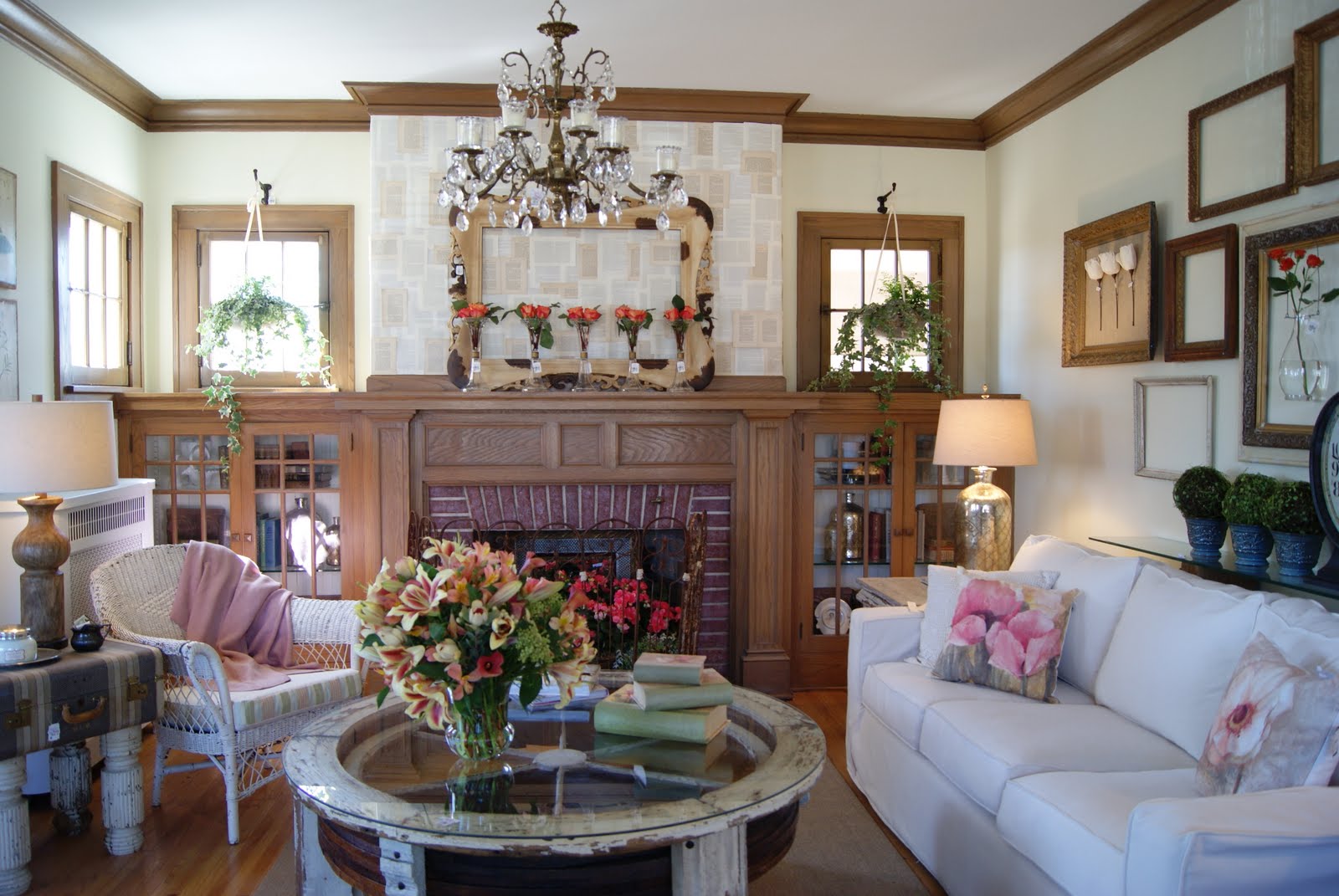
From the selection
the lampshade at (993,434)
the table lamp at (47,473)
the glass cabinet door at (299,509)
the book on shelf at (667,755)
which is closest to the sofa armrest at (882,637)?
the lampshade at (993,434)

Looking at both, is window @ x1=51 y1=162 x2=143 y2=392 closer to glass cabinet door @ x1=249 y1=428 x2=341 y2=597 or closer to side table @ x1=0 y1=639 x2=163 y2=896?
glass cabinet door @ x1=249 y1=428 x2=341 y2=597

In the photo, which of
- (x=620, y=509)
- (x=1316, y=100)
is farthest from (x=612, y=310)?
(x=1316, y=100)

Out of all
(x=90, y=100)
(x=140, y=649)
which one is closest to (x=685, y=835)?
(x=140, y=649)

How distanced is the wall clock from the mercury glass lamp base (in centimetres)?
147

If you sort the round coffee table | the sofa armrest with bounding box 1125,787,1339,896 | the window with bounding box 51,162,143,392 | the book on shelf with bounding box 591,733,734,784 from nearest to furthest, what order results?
the sofa armrest with bounding box 1125,787,1339,896
the round coffee table
the book on shelf with bounding box 591,733,734,784
the window with bounding box 51,162,143,392

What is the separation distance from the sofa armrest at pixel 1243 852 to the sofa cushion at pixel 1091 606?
4.07 feet

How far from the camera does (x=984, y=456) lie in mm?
4016

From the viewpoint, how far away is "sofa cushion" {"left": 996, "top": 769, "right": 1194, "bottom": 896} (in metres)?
2.04

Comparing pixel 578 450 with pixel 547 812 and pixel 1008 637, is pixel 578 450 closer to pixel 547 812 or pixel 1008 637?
pixel 1008 637

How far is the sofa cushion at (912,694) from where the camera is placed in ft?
9.80

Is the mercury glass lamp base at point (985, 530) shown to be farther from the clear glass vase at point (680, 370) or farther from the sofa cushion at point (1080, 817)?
the sofa cushion at point (1080, 817)

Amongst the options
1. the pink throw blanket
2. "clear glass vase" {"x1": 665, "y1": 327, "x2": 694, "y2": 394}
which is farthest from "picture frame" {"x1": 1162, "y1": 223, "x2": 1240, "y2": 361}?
the pink throw blanket

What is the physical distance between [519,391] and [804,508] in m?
1.46

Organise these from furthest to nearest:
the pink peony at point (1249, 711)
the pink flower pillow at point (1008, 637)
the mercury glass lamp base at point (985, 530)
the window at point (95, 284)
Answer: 1. the mercury glass lamp base at point (985, 530)
2. the window at point (95, 284)
3. the pink flower pillow at point (1008, 637)
4. the pink peony at point (1249, 711)
